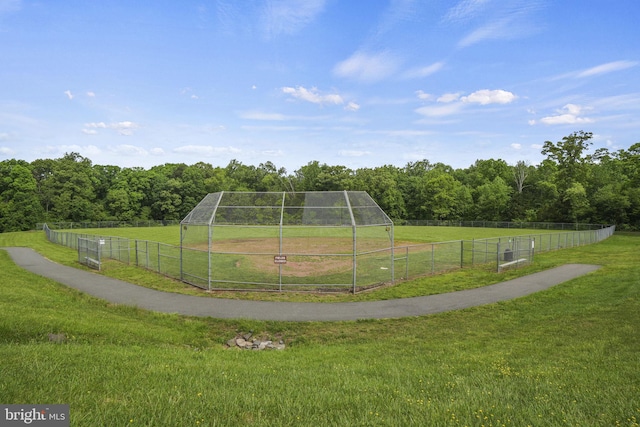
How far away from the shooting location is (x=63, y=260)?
2311 centimetres

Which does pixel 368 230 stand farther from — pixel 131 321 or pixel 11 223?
pixel 11 223

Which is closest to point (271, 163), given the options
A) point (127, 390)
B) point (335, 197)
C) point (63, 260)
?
point (63, 260)

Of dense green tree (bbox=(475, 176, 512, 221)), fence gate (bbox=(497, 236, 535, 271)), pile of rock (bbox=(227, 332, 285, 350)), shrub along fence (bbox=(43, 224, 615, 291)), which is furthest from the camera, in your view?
dense green tree (bbox=(475, 176, 512, 221))

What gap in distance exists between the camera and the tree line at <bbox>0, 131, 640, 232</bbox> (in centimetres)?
5931

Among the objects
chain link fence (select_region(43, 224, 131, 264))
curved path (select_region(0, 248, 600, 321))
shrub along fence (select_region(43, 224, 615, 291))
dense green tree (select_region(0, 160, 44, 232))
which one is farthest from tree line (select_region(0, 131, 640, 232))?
curved path (select_region(0, 248, 600, 321))

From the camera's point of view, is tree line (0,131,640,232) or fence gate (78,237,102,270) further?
tree line (0,131,640,232)

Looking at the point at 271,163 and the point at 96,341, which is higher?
the point at 271,163

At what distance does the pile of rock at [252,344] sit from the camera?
924 centimetres

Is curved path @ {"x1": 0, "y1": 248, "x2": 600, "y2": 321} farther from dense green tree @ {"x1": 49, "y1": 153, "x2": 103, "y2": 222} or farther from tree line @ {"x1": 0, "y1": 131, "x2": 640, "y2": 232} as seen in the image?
dense green tree @ {"x1": 49, "y1": 153, "x2": 103, "y2": 222}

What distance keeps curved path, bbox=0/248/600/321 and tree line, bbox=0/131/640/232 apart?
1774 inches

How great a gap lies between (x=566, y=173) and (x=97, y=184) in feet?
288

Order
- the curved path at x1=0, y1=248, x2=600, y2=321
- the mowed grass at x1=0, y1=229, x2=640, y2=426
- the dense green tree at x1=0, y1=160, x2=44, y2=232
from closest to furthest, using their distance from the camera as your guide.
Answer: the mowed grass at x1=0, y1=229, x2=640, y2=426
the curved path at x1=0, y1=248, x2=600, y2=321
the dense green tree at x1=0, y1=160, x2=44, y2=232

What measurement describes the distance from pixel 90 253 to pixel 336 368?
66.3 feet

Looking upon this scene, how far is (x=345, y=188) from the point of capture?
6756 cm
